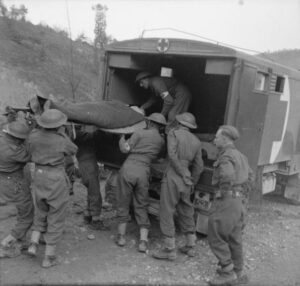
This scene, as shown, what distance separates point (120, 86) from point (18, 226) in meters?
2.83

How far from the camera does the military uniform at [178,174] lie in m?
4.82

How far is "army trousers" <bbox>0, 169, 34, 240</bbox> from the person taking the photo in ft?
15.0

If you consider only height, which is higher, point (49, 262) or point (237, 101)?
point (237, 101)

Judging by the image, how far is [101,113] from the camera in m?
5.19

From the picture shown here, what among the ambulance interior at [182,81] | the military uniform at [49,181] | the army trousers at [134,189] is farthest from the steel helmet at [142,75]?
the military uniform at [49,181]

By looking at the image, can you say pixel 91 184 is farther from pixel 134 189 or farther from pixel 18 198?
pixel 18 198

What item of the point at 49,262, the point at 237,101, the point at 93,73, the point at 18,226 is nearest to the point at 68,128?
the point at 18,226

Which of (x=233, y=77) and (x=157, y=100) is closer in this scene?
(x=233, y=77)

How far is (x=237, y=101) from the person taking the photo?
4832 mm

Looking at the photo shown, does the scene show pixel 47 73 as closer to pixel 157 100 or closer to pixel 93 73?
pixel 93 73

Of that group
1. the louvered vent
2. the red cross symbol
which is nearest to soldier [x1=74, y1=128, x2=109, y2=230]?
the red cross symbol

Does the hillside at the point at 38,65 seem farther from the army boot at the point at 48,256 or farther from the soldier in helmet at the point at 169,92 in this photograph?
the army boot at the point at 48,256

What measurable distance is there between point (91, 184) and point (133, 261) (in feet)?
4.45

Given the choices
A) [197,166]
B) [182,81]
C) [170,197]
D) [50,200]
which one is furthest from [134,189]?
[182,81]
